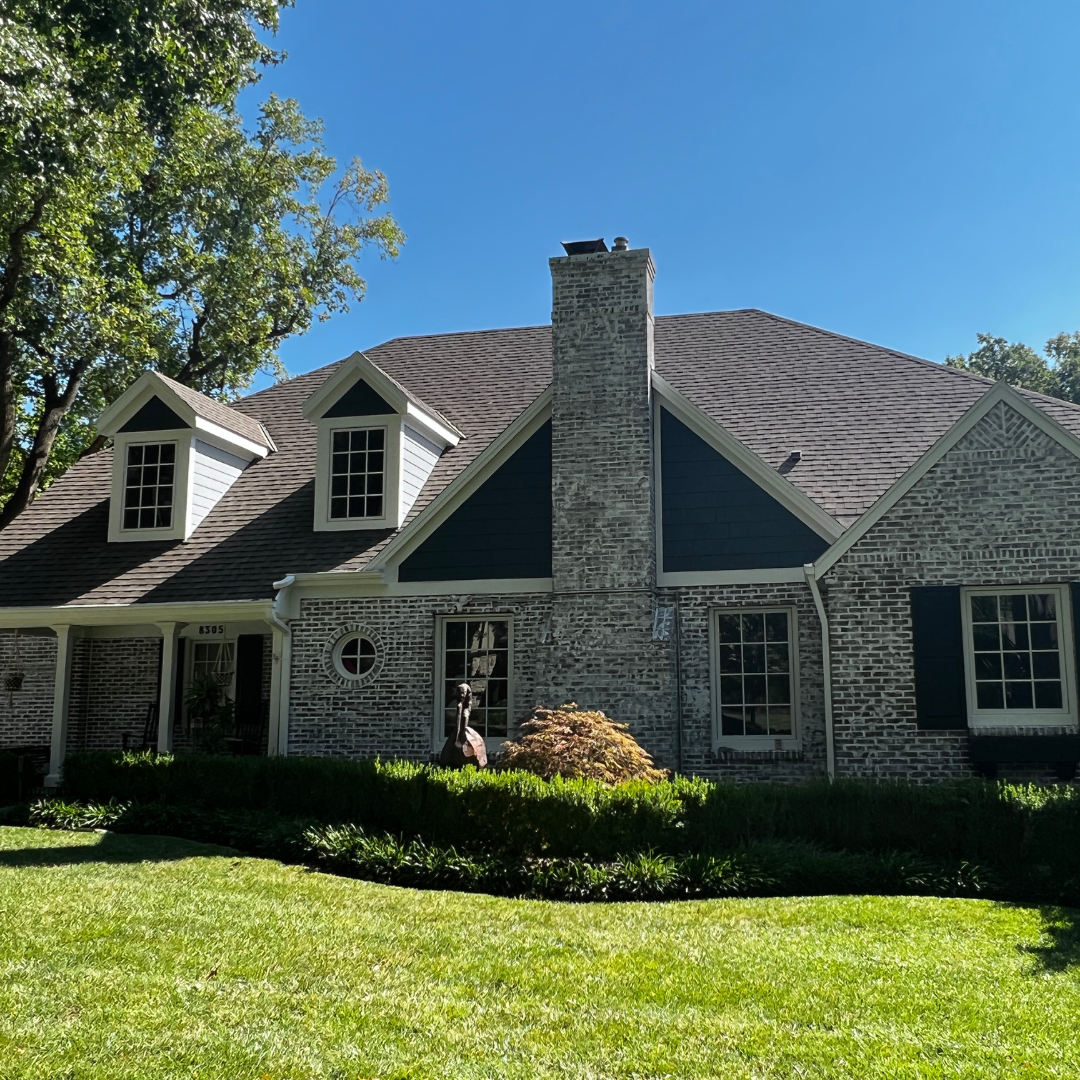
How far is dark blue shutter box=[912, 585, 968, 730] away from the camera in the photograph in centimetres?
1144

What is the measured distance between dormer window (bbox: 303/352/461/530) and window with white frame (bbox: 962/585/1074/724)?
776 cm

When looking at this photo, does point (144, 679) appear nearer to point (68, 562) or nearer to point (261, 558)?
point (68, 562)

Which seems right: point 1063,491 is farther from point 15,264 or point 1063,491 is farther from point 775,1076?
point 15,264

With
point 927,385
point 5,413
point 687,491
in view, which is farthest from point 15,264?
point 927,385

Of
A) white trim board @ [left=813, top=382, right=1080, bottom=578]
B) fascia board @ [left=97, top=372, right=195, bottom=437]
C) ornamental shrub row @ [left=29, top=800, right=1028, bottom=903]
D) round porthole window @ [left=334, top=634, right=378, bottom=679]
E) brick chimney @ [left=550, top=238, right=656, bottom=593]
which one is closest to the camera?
ornamental shrub row @ [left=29, top=800, right=1028, bottom=903]

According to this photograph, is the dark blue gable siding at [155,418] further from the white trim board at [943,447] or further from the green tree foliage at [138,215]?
the white trim board at [943,447]

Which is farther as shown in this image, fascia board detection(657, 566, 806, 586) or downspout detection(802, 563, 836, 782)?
fascia board detection(657, 566, 806, 586)

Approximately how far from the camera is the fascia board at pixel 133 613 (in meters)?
14.4

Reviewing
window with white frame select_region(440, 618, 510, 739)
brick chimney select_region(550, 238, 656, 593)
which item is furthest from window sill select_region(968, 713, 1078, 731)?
window with white frame select_region(440, 618, 510, 739)

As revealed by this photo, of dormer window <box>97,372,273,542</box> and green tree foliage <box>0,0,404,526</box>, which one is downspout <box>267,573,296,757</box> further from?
green tree foliage <box>0,0,404,526</box>

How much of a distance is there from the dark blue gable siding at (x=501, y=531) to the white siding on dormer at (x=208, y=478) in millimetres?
4149

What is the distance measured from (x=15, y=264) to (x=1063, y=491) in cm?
1635

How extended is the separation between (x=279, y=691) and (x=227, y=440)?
468 centimetres

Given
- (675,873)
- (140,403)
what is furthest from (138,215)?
(675,873)
